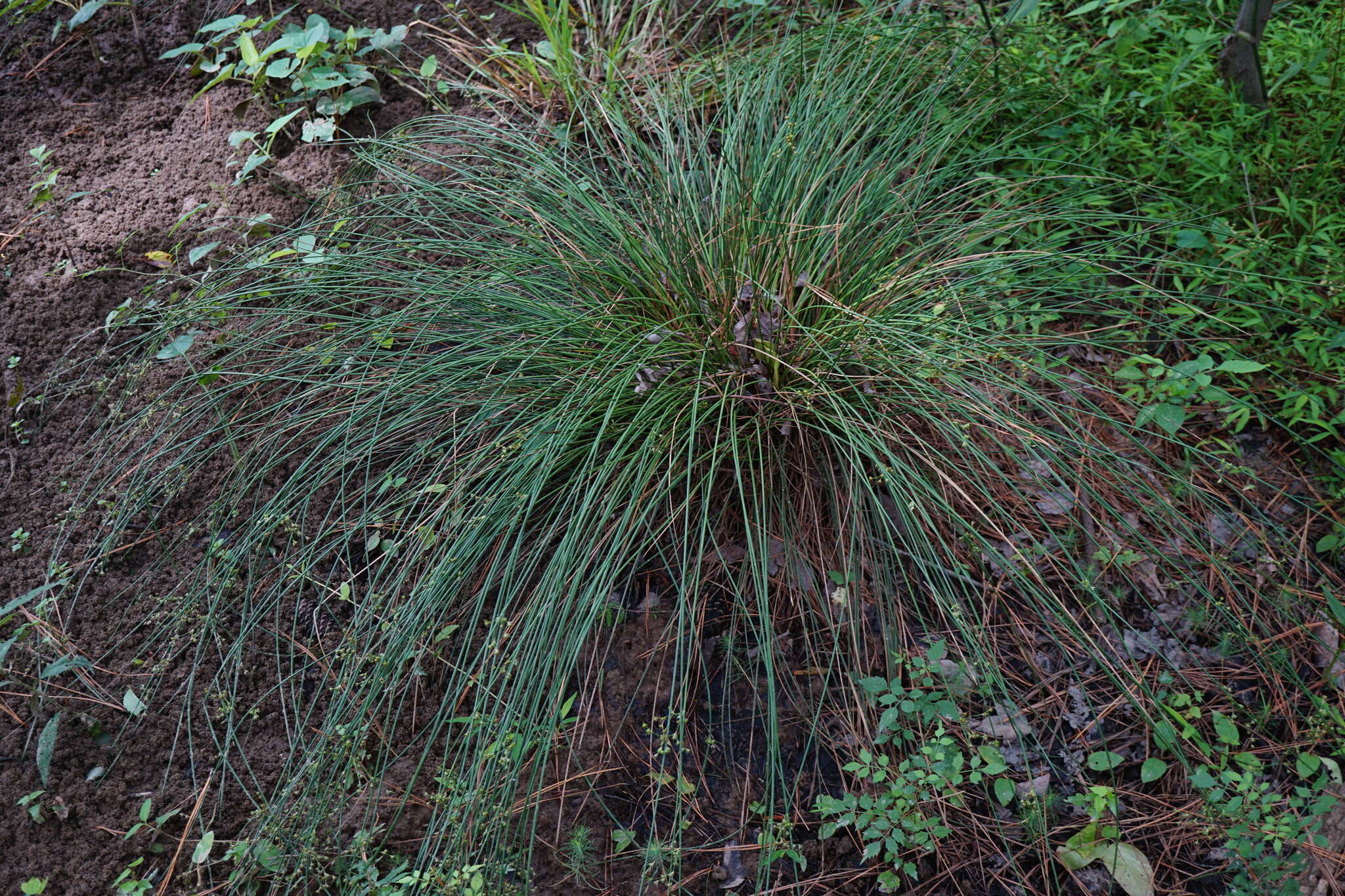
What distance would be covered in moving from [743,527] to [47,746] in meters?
1.59

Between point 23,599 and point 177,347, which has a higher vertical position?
point 177,347

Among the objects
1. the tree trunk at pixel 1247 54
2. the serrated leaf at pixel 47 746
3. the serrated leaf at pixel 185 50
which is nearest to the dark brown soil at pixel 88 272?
the serrated leaf at pixel 47 746

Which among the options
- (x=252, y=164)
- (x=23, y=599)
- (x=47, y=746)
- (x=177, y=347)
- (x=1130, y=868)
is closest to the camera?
(x=1130, y=868)

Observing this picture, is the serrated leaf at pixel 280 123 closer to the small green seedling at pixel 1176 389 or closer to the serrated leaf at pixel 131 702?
the serrated leaf at pixel 131 702

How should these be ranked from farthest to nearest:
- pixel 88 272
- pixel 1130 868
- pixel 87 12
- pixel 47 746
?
1. pixel 87 12
2. pixel 88 272
3. pixel 47 746
4. pixel 1130 868

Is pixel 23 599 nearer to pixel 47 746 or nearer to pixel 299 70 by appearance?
pixel 47 746

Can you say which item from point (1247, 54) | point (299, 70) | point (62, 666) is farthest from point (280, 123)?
point (1247, 54)

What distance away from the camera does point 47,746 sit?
1879mm

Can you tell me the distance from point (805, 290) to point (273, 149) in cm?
191

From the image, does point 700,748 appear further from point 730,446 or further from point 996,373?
point 996,373

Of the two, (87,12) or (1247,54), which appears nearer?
(1247,54)

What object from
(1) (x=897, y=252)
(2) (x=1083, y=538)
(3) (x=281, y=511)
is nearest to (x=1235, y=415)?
(2) (x=1083, y=538)

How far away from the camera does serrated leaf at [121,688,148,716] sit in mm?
1929

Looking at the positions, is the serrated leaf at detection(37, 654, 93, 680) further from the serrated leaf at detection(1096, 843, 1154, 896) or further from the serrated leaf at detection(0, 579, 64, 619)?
the serrated leaf at detection(1096, 843, 1154, 896)
